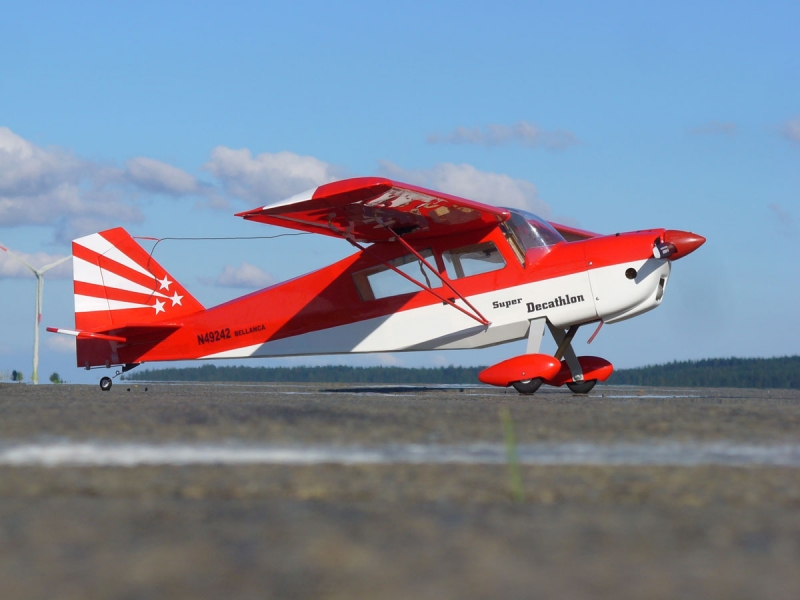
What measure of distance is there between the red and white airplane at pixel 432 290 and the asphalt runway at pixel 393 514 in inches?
285

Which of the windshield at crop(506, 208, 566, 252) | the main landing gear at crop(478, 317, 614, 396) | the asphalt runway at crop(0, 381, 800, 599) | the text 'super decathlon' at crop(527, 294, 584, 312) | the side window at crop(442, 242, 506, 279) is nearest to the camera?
the asphalt runway at crop(0, 381, 800, 599)

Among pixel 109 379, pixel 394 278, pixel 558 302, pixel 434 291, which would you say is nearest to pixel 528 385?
pixel 558 302

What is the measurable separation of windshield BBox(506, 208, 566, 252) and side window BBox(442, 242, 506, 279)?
0.39 meters

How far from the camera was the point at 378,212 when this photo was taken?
42.9 feet

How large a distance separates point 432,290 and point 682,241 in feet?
11.7

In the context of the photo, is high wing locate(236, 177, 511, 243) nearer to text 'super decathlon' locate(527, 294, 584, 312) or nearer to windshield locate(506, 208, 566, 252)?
windshield locate(506, 208, 566, 252)

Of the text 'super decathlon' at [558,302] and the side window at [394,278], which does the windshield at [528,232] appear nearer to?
the text 'super decathlon' at [558,302]

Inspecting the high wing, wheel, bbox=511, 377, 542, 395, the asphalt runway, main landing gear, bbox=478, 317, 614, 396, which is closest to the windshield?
the high wing

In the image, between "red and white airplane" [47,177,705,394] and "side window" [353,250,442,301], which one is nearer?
"red and white airplane" [47,177,705,394]

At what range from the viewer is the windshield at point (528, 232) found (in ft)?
42.3

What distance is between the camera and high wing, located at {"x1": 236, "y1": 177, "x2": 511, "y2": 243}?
39.8ft

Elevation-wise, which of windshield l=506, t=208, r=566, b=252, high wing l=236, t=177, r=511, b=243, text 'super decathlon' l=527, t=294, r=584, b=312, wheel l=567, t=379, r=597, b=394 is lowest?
wheel l=567, t=379, r=597, b=394

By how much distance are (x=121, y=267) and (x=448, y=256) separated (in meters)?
6.46

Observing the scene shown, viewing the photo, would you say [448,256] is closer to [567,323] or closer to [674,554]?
[567,323]
